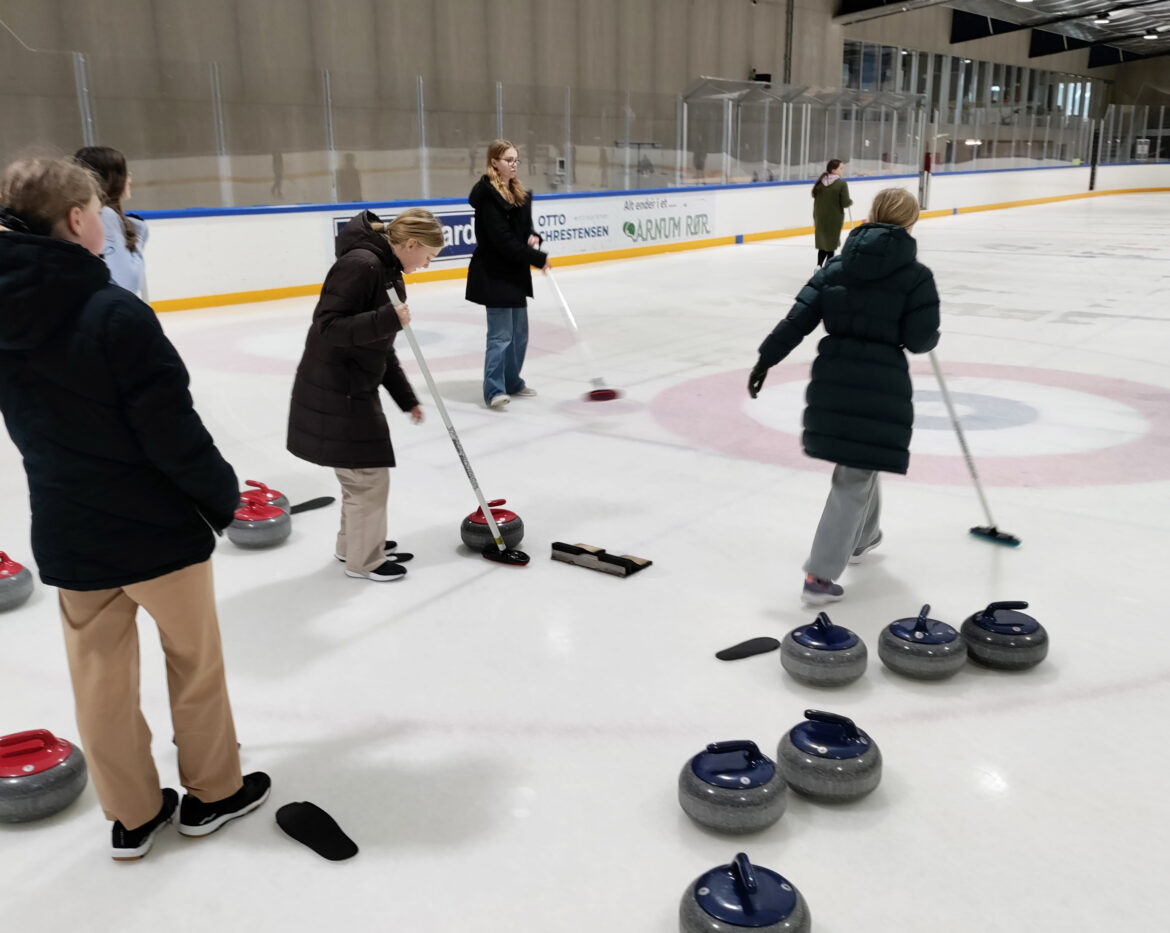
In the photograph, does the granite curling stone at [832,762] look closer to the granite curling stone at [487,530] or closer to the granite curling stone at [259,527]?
the granite curling stone at [487,530]

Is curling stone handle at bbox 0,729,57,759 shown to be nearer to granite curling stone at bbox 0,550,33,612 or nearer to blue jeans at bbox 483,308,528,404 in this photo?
granite curling stone at bbox 0,550,33,612

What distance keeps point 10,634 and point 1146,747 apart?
3.26m

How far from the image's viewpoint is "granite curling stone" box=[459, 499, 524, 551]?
376 centimetres

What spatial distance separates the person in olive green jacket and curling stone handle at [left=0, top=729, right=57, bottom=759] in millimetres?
11317

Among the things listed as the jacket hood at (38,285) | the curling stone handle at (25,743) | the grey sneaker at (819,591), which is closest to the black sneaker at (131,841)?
the curling stone handle at (25,743)

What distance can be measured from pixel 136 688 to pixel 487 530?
1.81 m

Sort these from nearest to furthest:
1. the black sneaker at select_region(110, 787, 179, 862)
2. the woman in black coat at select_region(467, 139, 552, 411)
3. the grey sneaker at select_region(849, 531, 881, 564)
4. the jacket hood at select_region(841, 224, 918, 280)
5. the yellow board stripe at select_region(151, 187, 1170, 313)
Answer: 1. the black sneaker at select_region(110, 787, 179, 862)
2. the jacket hood at select_region(841, 224, 918, 280)
3. the grey sneaker at select_region(849, 531, 881, 564)
4. the woman in black coat at select_region(467, 139, 552, 411)
5. the yellow board stripe at select_region(151, 187, 1170, 313)

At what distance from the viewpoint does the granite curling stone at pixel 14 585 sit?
3320mm

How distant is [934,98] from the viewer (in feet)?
95.7

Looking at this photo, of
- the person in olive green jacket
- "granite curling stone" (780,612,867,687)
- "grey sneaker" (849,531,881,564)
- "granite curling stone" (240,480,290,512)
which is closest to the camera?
"granite curling stone" (780,612,867,687)

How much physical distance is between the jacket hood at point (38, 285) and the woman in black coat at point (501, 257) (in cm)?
396

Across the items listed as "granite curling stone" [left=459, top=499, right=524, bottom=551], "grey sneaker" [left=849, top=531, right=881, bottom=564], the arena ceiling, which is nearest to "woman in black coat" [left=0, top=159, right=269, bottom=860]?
"granite curling stone" [left=459, top=499, right=524, bottom=551]

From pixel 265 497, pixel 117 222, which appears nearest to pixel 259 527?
pixel 265 497

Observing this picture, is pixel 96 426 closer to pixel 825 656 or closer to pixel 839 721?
pixel 839 721
